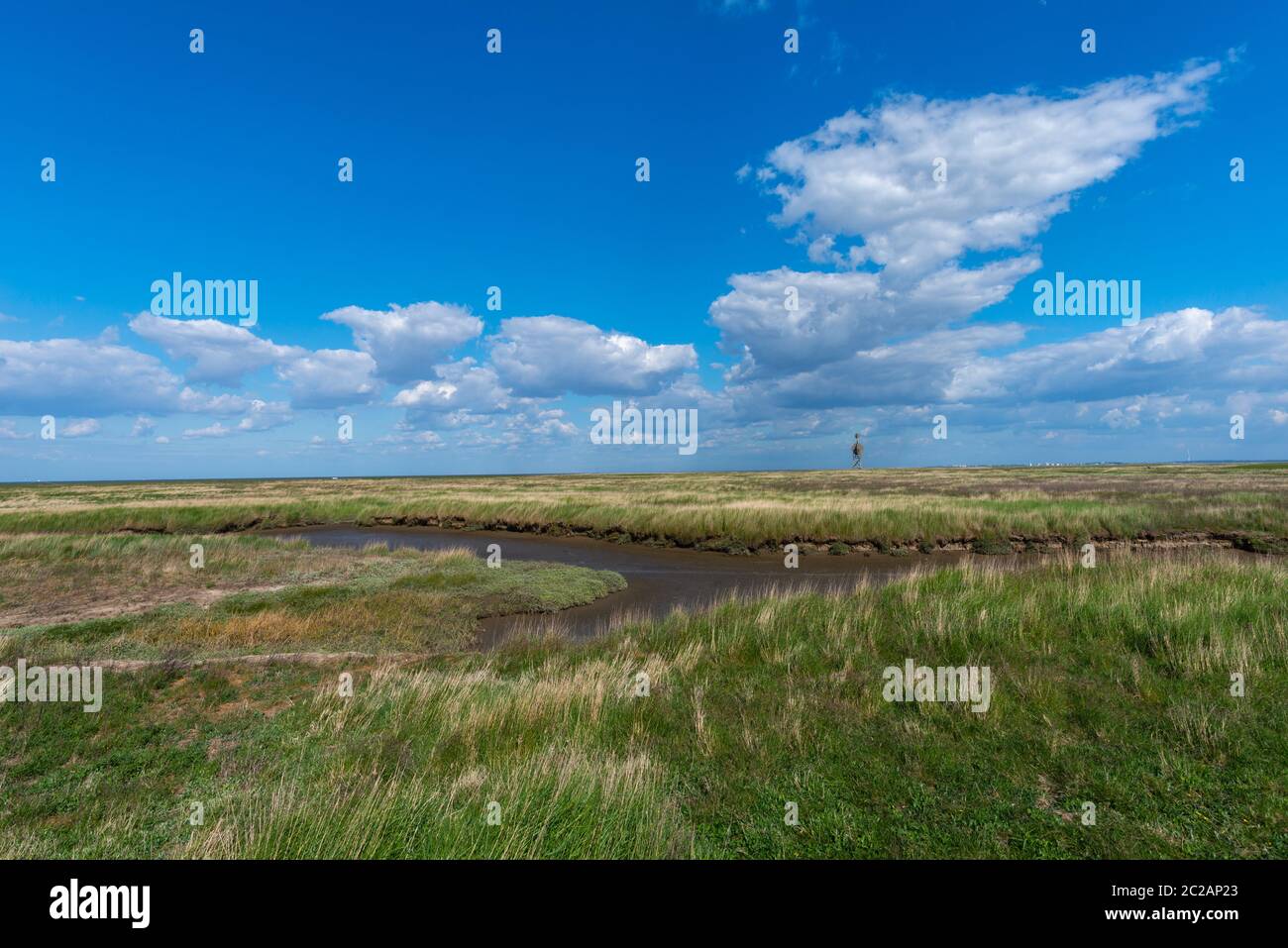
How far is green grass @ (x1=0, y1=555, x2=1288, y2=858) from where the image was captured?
15.2ft

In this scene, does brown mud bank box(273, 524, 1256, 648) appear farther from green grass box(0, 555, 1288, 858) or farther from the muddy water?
green grass box(0, 555, 1288, 858)

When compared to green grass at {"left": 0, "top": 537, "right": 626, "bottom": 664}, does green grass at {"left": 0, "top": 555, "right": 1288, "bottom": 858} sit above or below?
above

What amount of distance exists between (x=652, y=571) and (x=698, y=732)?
18054mm

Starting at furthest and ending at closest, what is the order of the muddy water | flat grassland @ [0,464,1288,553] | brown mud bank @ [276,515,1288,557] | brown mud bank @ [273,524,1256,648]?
flat grassland @ [0,464,1288,553]
brown mud bank @ [276,515,1288,557]
the muddy water
brown mud bank @ [273,524,1256,648]

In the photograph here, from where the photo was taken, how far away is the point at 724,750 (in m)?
6.47

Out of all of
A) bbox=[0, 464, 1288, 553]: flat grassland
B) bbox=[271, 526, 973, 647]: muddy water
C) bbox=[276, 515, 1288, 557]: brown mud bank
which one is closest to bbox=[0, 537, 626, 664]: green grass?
bbox=[271, 526, 973, 647]: muddy water

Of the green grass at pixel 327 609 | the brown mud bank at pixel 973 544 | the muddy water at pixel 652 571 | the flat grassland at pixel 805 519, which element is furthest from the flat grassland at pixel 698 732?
the flat grassland at pixel 805 519

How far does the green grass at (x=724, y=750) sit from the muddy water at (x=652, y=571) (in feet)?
19.3

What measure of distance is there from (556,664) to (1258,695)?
10.1 meters

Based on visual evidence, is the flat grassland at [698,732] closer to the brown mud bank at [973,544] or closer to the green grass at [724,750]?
the green grass at [724,750]

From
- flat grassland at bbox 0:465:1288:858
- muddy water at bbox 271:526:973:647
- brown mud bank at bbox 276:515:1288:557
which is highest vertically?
flat grassland at bbox 0:465:1288:858

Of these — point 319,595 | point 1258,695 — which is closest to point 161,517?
point 319,595

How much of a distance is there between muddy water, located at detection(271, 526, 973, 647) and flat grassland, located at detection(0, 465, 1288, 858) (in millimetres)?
3362
